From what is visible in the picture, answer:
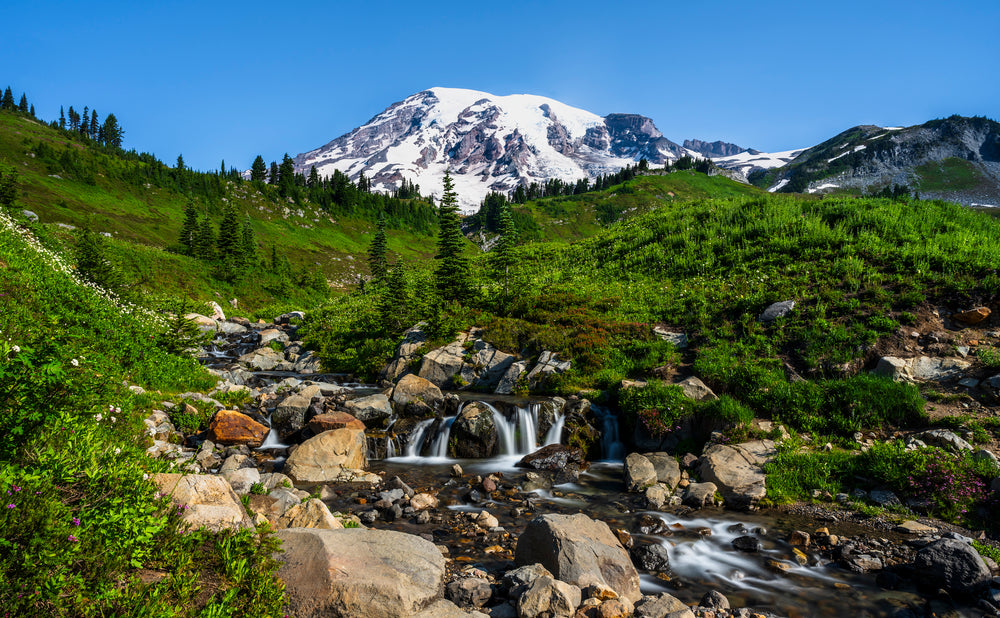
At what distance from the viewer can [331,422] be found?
15562 mm

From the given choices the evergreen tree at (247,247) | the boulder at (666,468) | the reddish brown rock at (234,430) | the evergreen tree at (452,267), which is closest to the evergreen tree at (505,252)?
the evergreen tree at (452,267)

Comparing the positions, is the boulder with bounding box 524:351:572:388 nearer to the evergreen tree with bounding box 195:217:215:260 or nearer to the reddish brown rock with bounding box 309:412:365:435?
the reddish brown rock with bounding box 309:412:365:435

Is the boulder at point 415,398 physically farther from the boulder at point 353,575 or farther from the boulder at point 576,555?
the boulder at point 353,575

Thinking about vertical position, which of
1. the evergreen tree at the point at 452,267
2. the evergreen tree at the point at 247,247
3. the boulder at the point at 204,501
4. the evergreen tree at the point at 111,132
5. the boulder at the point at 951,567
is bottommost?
the boulder at the point at 951,567

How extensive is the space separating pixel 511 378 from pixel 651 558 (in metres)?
12.9

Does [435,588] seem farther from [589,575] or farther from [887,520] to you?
[887,520]

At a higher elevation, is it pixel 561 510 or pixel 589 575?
pixel 589 575

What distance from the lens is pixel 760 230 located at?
27688mm

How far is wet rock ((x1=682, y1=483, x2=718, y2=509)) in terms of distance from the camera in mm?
10891

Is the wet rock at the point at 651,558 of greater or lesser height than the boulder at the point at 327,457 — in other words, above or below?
below

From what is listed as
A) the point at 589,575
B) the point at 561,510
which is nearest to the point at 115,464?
the point at 589,575

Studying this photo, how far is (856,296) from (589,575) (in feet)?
58.5

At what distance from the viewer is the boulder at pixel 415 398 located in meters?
17.9

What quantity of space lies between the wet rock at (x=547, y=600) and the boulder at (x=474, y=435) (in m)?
9.67
